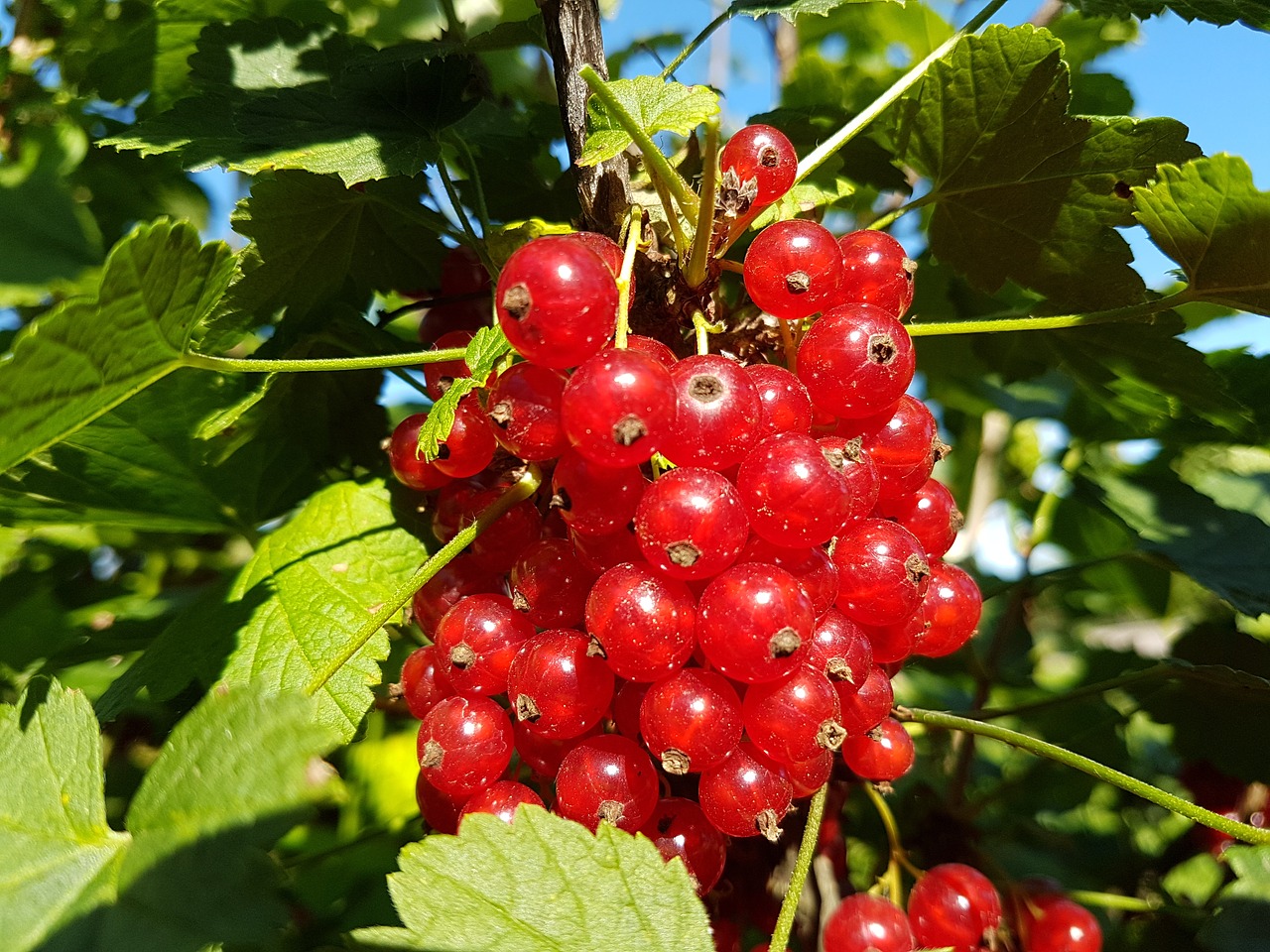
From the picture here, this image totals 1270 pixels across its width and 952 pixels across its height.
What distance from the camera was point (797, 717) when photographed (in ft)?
2.28

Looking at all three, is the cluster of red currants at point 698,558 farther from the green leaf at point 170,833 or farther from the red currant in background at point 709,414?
the green leaf at point 170,833

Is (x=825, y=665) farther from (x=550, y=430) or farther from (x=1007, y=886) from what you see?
(x=1007, y=886)

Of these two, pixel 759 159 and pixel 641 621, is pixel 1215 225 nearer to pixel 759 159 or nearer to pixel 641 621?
pixel 759 159

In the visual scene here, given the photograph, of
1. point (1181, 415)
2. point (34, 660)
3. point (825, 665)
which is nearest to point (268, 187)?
point (825, 665)

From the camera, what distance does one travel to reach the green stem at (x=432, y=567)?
2.58 ft

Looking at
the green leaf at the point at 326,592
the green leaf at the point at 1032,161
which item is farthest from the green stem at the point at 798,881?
the green leaf at the point at 1032,161

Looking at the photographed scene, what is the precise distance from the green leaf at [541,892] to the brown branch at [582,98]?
54 centimetres

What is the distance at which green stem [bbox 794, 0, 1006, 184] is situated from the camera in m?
0.91

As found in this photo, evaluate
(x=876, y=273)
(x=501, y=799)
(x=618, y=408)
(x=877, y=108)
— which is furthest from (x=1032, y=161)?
(x=501, y=799)

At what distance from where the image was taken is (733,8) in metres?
1.03

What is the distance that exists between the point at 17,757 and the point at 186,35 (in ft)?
3.65

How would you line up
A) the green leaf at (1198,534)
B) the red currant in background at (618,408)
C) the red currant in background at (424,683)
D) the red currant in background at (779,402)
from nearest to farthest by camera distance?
the red currant in background at (618,408)
the red currant in background at (779,402)
the red currant in background at (424,683)
the green leaf at (1198,534)

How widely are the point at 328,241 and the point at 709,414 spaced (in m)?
0.61

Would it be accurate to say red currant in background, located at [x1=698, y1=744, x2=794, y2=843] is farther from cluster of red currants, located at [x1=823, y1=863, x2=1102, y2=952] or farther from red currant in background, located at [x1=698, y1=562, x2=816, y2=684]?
cluster of red currants, located at [x1=823, y1=863, x2=1102, y2=952]
